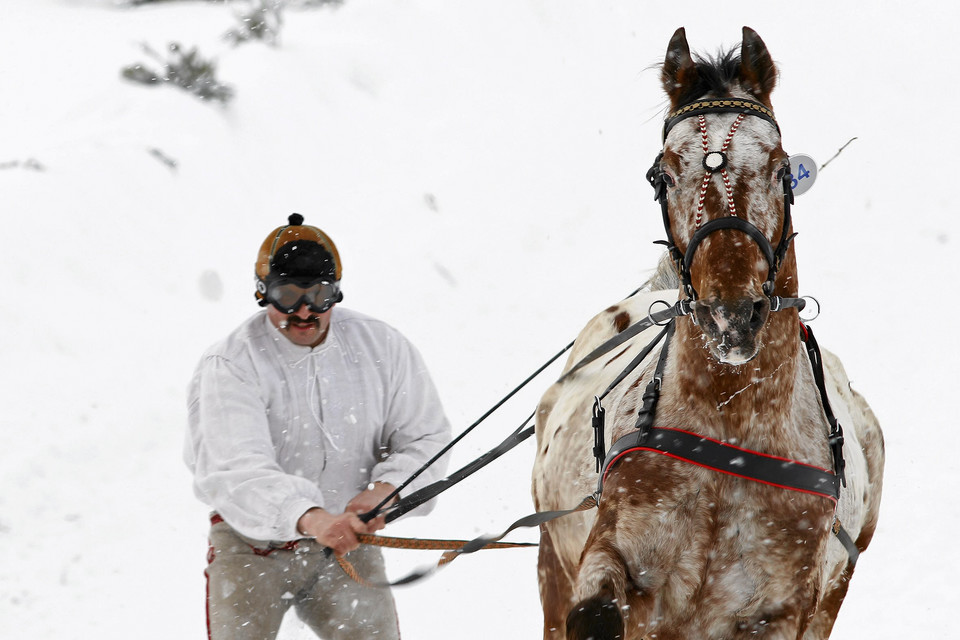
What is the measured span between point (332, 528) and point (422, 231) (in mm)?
7607

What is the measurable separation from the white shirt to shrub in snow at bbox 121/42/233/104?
Result: 8.11 metres

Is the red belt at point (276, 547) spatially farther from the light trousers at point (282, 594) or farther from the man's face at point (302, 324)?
the man's face at point (302, 324)

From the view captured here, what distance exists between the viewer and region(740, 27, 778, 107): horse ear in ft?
9.28

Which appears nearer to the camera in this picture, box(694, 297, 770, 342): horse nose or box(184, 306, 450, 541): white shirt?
box(694, 297, 770, 342): horse nose

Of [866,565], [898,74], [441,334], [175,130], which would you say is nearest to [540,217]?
[441,334]

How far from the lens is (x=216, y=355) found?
3133mm

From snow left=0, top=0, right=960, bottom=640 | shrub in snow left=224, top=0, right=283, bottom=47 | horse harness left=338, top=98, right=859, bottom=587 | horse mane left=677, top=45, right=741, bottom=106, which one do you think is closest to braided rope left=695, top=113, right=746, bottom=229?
horse harness left=338, top=98, right=859, bottom=587

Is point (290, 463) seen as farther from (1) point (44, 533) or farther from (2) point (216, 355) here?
(1) point (44, 533)

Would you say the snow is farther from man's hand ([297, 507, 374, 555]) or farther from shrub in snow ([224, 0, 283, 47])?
man's hand ([297, 507, 374, 555])

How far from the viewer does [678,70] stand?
2.88m

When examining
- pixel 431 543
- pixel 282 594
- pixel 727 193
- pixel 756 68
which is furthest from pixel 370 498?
pixel 756 68

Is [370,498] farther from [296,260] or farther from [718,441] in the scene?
[718,441]

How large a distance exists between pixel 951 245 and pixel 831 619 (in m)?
8.52

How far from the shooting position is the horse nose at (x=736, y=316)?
2338mm
